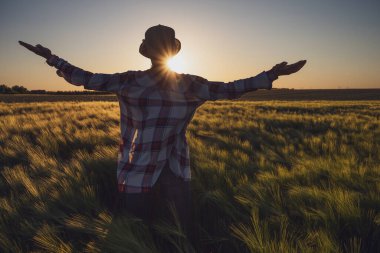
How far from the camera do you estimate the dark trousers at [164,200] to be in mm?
1788

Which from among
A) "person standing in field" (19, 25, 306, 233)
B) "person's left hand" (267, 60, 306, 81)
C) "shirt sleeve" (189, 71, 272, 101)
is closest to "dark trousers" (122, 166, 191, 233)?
"person standing in field" (19, 25, 306, 233)

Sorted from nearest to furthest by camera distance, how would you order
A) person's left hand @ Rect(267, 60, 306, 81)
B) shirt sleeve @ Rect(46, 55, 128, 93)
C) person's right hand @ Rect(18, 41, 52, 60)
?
person's left hand @ Rect(267, 60, 306, 81) < shirt sleeve @ Rect(46, 55, 128, 93) < person's right hand @ Rect(18, 41, 52, 60)

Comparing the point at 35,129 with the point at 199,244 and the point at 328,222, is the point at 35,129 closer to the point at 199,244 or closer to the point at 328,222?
the point at 199,244

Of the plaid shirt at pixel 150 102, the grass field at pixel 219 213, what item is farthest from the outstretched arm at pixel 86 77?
the grass field at pixel 219 213

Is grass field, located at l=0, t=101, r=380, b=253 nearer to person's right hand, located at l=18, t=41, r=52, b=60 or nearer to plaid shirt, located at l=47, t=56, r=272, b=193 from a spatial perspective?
plaid shirt, located at l=47, t=56, r=272, b=193

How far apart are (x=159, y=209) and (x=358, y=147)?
4.20 m

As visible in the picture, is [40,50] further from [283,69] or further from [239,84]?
[283,69]

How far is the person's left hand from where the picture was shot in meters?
1.56

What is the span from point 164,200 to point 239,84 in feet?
2.71

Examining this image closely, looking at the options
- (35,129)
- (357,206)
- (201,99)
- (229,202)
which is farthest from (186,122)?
(35,129)

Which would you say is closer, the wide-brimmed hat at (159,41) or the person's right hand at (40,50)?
the wide-brimmed hat at (159,41)

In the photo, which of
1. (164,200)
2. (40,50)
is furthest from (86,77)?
(164,200)

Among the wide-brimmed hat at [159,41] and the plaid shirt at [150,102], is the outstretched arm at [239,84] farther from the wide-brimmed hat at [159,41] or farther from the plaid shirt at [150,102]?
the wide-brimmed hat at [159,41]

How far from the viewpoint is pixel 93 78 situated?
1678mm
